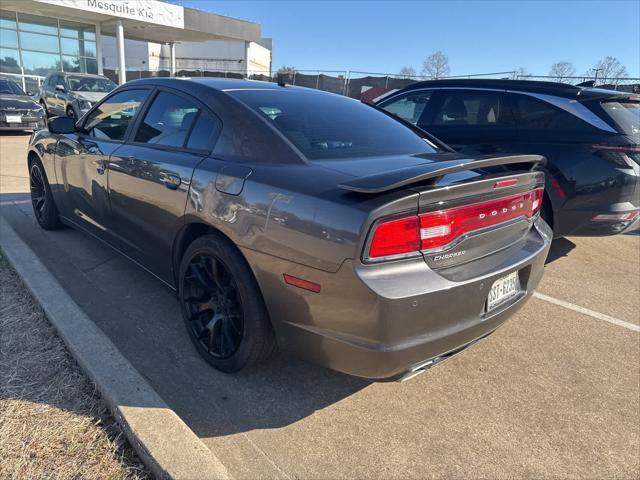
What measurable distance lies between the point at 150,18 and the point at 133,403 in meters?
27.3

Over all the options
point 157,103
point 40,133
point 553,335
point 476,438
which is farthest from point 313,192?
point 40,133

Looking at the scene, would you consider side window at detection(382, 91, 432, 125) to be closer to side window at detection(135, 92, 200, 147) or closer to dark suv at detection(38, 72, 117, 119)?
side window at detection(135, 92, 200, 147)

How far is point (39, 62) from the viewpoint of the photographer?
2342cm

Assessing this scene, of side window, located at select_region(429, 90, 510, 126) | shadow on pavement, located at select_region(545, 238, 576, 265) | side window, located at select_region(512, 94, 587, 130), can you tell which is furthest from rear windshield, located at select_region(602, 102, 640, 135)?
shadow on pavement, located at select_region(545, 238, 576, 265)

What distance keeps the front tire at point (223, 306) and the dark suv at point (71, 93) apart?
1233 cm

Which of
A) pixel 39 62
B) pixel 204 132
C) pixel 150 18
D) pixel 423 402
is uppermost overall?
pixel 150 18

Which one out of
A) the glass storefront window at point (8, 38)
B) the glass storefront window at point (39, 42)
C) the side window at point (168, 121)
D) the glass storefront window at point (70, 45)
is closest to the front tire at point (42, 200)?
the side window at point (168, 121)

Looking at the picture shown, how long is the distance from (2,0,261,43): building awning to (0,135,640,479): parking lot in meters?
23.4

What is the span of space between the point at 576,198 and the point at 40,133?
5237mm

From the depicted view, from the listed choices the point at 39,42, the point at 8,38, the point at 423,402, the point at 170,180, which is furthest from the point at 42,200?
the point at 39,42

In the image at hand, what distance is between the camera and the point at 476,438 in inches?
93.4

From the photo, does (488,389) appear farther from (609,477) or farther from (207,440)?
(207,440)

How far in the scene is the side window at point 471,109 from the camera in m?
5.11

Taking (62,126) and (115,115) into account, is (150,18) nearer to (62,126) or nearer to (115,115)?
(62,126)
